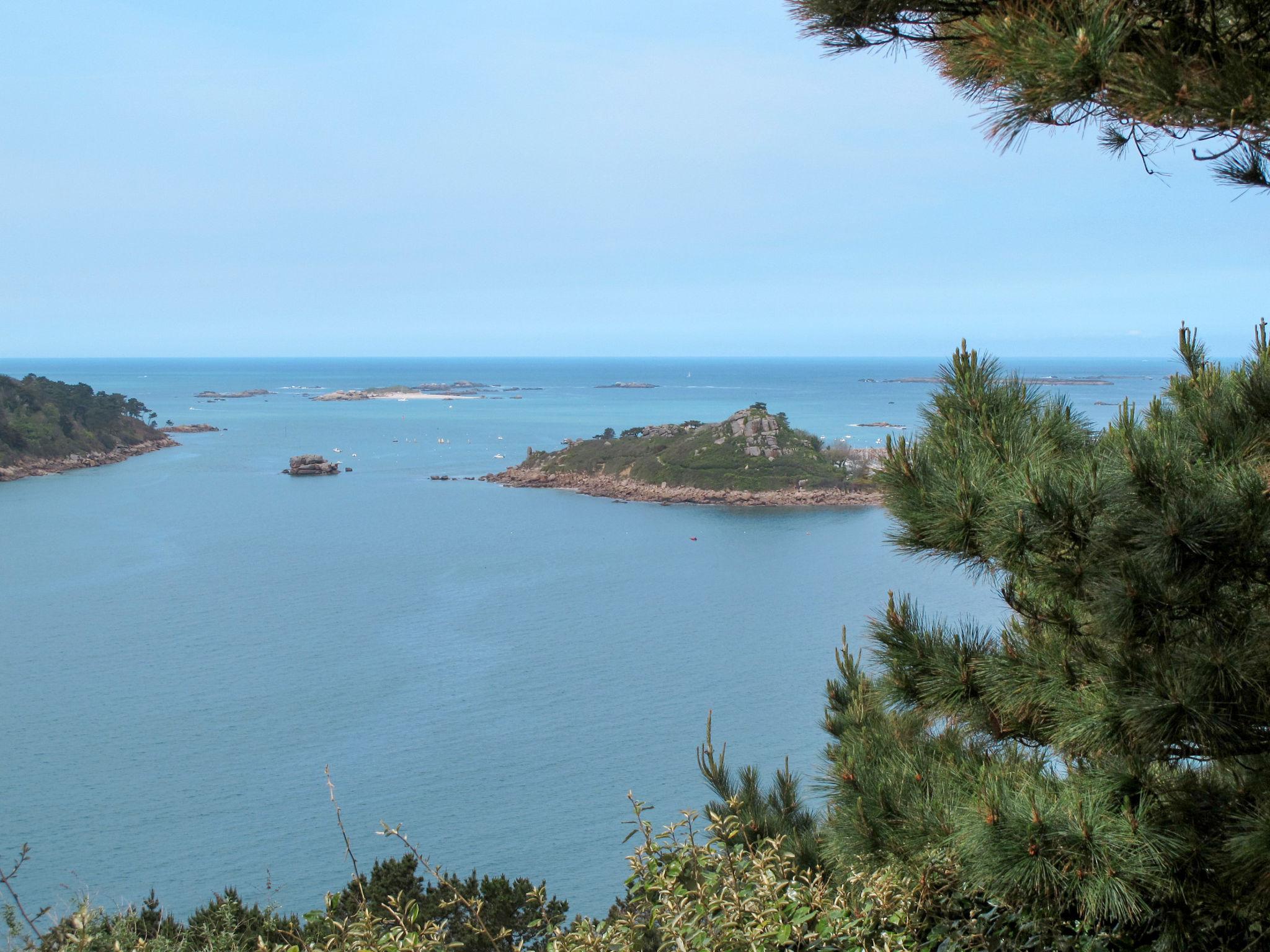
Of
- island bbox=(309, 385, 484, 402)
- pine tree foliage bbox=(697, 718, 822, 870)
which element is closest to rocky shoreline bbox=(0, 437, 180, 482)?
pine tree foliage bbox=(697, 718, 822, 870)

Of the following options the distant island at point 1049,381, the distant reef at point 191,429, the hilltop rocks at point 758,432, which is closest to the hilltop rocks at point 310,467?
the hilltop rocks at point 758,432

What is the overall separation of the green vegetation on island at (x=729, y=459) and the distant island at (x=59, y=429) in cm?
2402

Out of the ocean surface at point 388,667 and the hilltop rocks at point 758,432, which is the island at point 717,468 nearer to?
the hilltop rocks at point 758,432

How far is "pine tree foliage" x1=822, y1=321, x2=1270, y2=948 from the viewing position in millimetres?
2697

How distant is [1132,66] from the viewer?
2.69 meters

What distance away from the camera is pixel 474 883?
6.98 meters

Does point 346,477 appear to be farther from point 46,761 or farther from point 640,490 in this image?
point 46,761

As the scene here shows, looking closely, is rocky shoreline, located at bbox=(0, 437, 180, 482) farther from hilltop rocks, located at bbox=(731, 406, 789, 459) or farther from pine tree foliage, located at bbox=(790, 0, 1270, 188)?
pine tree foliage, located at bbox=(790, 0, 1270, 188)

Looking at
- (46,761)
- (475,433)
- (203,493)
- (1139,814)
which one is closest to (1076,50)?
(1139,814)

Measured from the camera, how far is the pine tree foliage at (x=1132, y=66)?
2.58 m

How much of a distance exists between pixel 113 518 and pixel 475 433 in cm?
3715

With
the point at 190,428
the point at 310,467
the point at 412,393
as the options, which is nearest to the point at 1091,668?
the point at 310,467

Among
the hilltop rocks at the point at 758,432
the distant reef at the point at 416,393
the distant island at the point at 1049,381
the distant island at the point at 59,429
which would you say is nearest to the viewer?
the distant island at the point at 1049,381

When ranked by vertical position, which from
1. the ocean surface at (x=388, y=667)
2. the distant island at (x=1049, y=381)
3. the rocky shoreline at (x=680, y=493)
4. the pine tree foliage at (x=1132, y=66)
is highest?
the pine tree foliage at (x=1132, y=66)
